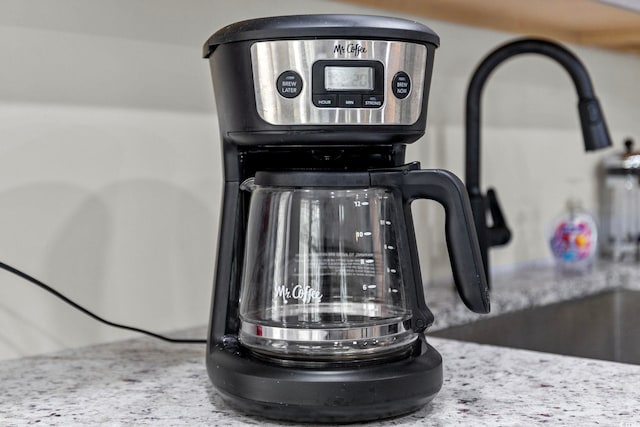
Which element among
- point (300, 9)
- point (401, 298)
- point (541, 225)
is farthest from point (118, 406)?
point (541, 225)

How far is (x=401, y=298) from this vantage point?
2.85 ft

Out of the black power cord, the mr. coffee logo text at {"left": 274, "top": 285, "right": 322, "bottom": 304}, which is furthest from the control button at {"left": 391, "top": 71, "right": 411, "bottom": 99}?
the black power cord

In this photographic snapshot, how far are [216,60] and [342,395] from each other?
327 mm

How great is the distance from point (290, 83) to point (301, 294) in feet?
0.62

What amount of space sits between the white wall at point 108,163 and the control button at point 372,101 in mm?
447

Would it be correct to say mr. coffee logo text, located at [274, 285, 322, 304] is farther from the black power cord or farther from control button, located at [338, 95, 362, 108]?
the black power cord

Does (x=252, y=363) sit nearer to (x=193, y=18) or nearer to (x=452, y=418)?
(x=452, y=418)

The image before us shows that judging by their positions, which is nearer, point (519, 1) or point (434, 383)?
point (434, 383)

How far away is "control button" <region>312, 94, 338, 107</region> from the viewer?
797mm

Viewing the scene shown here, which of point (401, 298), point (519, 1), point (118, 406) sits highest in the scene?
point (519, 1)

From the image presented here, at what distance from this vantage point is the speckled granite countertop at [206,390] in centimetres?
83

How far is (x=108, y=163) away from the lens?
1145mm

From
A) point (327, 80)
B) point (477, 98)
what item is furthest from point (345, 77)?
point (477, 98)

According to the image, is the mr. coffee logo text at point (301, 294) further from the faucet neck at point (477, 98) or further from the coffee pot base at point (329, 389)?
the faucet neck at point (477, 98)
